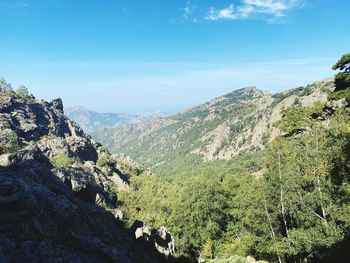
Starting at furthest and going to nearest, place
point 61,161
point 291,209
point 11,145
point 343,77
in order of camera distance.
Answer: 1. point 61,161
2. point 11,145
3. point 343,77
4. point 291,209

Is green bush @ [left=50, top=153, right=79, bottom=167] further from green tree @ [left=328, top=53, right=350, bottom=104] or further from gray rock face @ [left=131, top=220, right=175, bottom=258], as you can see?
green tree @ [left=328, top=53, right=350, bottom=104]

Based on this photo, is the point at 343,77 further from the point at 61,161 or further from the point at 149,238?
the point at 61,161

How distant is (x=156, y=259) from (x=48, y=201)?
17.2 meters

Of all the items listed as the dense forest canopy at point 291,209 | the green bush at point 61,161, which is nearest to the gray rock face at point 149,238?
the dense forest canopy at point 291,209

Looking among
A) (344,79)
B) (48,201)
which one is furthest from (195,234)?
(344,79)

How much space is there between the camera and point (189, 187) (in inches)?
1489

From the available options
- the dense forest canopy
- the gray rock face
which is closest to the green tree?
the dense forest canopy

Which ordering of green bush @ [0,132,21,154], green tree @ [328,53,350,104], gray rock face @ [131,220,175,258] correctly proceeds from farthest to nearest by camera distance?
green bush @ [0,132,21,154] → green tree @ [328,53,350,104] → gray rock face @ [131,220,175,258]

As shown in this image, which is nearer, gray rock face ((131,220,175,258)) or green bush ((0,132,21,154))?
gray rock face ((131,220,175,258))

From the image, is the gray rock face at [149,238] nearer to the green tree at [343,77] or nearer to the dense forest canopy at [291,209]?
the dense forest canopy at [291,209]

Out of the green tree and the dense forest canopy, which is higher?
the green tree

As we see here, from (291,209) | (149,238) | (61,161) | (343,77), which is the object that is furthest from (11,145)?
(343,77)

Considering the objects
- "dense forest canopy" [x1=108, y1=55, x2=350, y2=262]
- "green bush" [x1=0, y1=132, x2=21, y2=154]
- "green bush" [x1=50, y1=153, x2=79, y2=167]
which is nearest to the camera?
"dense forest canopy" [x1=108, y1=55, x2=350, y2=262]

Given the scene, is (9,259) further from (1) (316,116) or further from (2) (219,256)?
(1) (316,116)
